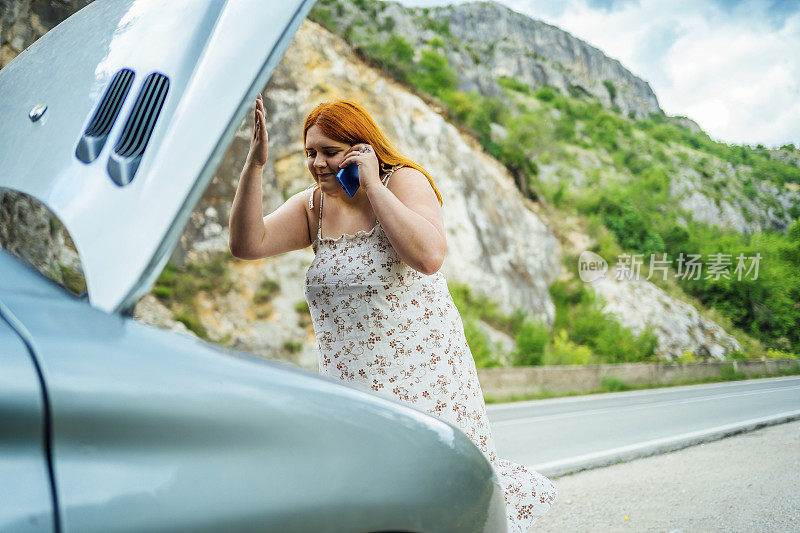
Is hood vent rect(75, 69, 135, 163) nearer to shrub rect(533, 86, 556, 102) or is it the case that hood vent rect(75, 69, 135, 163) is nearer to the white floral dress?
the white floral dress

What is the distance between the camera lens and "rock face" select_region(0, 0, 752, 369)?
1555 centimetres

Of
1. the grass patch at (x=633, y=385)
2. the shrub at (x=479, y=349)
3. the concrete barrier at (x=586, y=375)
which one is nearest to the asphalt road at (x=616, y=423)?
the grass patch at (x=633, y=385)

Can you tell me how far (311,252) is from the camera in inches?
747

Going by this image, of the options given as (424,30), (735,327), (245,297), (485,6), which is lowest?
(245,297)

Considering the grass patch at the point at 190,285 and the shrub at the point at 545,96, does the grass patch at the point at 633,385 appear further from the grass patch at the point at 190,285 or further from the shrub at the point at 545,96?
the shrub at the point at 545,96

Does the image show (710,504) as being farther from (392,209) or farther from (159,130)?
(159,130)

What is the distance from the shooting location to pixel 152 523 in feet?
2.66

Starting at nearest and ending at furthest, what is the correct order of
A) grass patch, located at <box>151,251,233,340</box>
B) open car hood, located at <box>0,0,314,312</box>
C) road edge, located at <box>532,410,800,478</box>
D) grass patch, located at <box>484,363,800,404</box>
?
open car hood, located at <box>0,0,314,312</box>, road edge, located at <box>532,410,800,478</box>, grass patch, located at <box>484,363,800,404</box>, grass patch, located at <box>151,251,233,340</box>

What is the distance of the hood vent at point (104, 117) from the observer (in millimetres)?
1104

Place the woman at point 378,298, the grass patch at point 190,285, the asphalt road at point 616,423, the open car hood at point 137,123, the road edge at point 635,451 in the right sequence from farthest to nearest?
1. the grass patch at point 190,285
2. the asphalt road at point 616,423
3. the road edge at point 635,451
4. the woman at point 378,298
5. the open car hood at point 137,123

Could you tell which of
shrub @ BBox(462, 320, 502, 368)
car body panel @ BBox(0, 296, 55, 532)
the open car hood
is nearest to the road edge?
the open car hood

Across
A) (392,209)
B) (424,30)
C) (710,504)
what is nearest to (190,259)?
(710,504)

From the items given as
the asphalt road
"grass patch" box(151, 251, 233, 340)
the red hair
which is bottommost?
"grass patch" box(151, 251, 233, 340)

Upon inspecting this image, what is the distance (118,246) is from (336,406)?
413 mm
